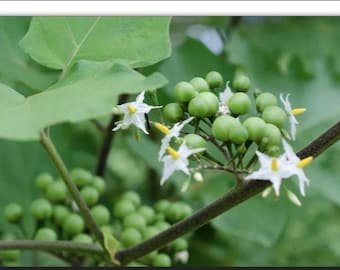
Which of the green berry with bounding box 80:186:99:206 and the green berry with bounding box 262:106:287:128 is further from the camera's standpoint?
the green berry with bounding box 80:186:99:206

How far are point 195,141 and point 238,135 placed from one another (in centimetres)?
Result: 5

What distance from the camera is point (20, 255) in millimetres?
1280

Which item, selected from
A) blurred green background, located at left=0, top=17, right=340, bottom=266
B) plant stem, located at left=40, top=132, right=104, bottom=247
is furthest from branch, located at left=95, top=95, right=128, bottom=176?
plant stem, located at left=40, top=132, right=104, bottom=247

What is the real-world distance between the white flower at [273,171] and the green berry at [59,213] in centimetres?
46

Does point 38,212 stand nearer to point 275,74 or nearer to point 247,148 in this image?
point 247,148

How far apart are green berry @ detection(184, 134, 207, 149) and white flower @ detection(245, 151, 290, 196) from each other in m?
0.06

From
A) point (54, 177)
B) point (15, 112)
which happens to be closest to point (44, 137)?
point (15, 112)

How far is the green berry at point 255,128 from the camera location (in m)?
0.88

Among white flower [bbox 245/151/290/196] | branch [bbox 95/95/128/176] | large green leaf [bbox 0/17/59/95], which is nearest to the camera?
white flower [bbox 245/151/290/196]

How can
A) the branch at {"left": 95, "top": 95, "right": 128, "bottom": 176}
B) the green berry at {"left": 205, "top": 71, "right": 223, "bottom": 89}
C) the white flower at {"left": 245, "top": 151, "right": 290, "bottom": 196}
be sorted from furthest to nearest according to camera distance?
the branch at {"left": 95, "top": 95, "right": 128, "bottom": 176} < the green berry at {"left": 205, "top": 71, "right": 223, "bottom": 89} < the white flower at {"left": 245, "top": 151, "right": 290, "bottom": 196}

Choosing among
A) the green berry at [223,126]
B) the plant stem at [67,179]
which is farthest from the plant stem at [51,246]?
the green berry at [223,126]

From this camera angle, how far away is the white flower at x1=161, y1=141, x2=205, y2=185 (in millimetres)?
866

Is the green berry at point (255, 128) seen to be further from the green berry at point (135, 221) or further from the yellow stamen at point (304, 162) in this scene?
the green berry at point (135, 221)

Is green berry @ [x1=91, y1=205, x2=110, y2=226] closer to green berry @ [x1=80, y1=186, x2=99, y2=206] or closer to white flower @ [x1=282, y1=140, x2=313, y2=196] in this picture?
green berry @ [x1=80, y1=186, x2=99, y2=206]
